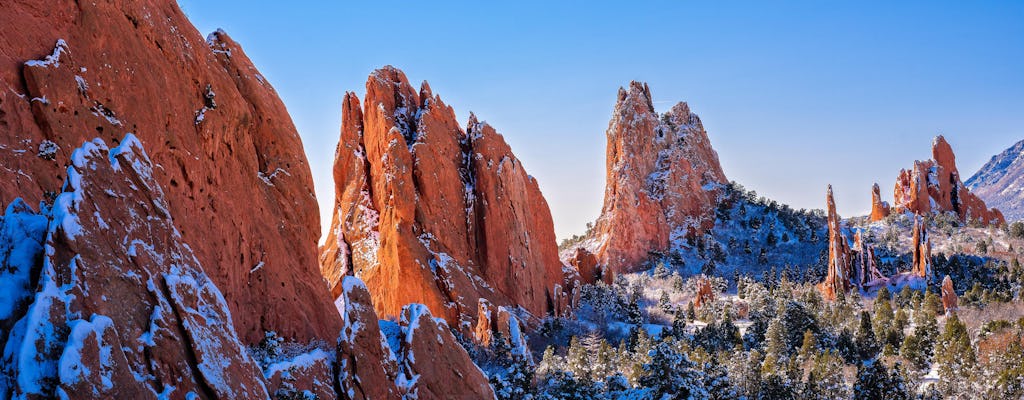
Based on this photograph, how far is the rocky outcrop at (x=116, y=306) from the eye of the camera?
523 inches

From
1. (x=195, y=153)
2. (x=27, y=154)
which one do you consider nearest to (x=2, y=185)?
(x=27, y=154)

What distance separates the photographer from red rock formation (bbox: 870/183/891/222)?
127 metres

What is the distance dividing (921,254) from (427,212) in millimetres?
61486

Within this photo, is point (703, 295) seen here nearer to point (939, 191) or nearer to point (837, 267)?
point (837, 267)

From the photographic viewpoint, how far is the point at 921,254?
88.8 m

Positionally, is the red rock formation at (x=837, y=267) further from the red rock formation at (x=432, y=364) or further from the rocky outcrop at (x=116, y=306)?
the rocky outcrop at (x=116, y=306)

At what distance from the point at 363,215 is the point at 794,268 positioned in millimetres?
69569

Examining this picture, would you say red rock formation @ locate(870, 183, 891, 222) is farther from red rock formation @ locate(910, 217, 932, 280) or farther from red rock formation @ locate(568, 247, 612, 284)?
red rock formation @ locate(568, 247, 612, 284)

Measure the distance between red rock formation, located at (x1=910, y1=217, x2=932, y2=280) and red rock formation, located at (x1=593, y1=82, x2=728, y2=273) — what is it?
3591 centimetres

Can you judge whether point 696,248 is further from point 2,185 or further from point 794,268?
point 2,185

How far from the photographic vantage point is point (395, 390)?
23328 millimetres

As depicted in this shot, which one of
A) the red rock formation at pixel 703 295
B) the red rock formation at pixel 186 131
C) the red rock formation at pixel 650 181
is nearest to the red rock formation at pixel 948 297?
the red rock formation at pixel 703 295

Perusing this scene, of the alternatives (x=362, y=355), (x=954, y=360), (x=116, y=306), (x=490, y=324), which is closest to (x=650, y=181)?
(x=954, y=360)

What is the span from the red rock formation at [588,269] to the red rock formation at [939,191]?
5953 centimetres
